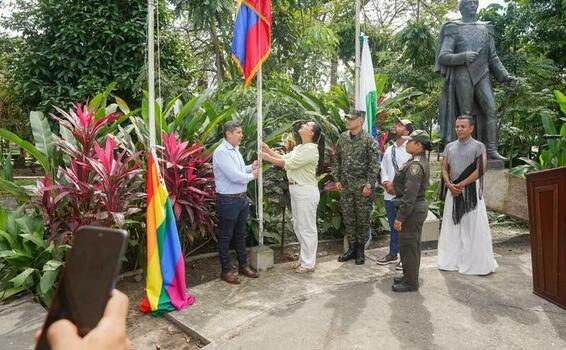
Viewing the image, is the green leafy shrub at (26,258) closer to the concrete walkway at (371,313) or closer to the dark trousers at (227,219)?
the concrete walkway at (371,313)

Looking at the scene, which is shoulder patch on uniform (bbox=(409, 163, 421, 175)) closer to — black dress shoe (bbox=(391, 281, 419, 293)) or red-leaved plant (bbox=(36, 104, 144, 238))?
black dress shoe (bbox=(391, 281, 419, 293))

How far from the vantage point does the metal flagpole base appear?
4.82 meters

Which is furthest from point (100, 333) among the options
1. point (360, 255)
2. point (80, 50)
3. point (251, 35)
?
point (80, 50)

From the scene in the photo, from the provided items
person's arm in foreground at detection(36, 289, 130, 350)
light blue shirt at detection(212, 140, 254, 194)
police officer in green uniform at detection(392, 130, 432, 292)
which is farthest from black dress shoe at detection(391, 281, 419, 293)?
person's arm in foreground at detection(36, 289, 130, 350)

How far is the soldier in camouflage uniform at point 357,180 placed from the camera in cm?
500

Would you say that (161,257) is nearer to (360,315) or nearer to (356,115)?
(360,315)

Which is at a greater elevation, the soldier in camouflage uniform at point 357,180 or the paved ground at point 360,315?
the soldier in camouflage uniform at point 357,180

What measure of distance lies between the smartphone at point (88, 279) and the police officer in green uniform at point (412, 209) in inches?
139

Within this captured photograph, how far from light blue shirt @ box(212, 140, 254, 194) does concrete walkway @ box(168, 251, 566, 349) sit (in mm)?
952

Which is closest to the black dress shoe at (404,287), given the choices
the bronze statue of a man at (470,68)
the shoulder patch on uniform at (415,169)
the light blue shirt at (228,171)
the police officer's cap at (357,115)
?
the shoulder patch on uniform at (415,169)

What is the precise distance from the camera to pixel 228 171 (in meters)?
4.33

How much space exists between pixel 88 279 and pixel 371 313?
3190mm

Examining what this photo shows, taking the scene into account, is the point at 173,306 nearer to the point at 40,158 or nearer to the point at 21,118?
the point at 40,158

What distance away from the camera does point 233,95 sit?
7.45 metres
